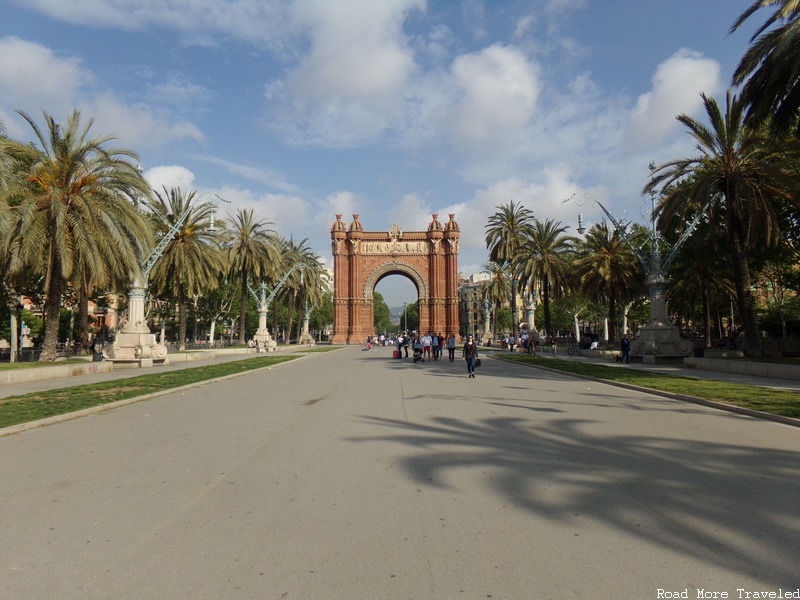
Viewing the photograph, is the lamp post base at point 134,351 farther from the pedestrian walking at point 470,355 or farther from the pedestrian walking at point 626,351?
the pedestrian walking at point 626,351

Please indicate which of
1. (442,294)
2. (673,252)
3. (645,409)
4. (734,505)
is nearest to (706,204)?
(673,252)

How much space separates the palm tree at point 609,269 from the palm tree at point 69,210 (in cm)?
2592

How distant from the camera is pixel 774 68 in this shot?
15.7 m

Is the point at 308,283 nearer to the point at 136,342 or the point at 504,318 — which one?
the point at 136,342

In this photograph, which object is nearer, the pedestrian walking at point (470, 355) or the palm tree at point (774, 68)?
the palm tree at point (774, 68)

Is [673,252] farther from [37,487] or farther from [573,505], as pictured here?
[37,487]

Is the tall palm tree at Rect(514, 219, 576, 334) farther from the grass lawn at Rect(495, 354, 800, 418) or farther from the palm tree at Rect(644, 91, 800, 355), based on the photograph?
the grass lawn at Rect(495, 354, 800, 418)

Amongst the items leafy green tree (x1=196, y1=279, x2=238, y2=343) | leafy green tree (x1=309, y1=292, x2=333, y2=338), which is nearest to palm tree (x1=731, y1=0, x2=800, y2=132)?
leafy green tree (x1=196, y1=279, x2=238, y2=343)

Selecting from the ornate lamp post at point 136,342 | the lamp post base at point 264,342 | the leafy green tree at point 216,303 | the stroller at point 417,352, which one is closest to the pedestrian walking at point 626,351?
the stroller at point 417,352

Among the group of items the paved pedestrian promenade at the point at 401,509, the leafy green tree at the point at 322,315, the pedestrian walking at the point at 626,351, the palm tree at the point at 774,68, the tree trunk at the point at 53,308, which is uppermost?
the palm tree at the point at 774,68

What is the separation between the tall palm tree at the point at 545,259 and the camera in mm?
41781

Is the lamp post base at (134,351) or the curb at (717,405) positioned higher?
the lamp post base at (134,351)

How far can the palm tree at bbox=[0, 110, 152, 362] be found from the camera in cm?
2081

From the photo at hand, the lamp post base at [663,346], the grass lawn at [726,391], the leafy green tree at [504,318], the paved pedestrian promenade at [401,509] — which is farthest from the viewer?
the leafy green tree at [504,318]
